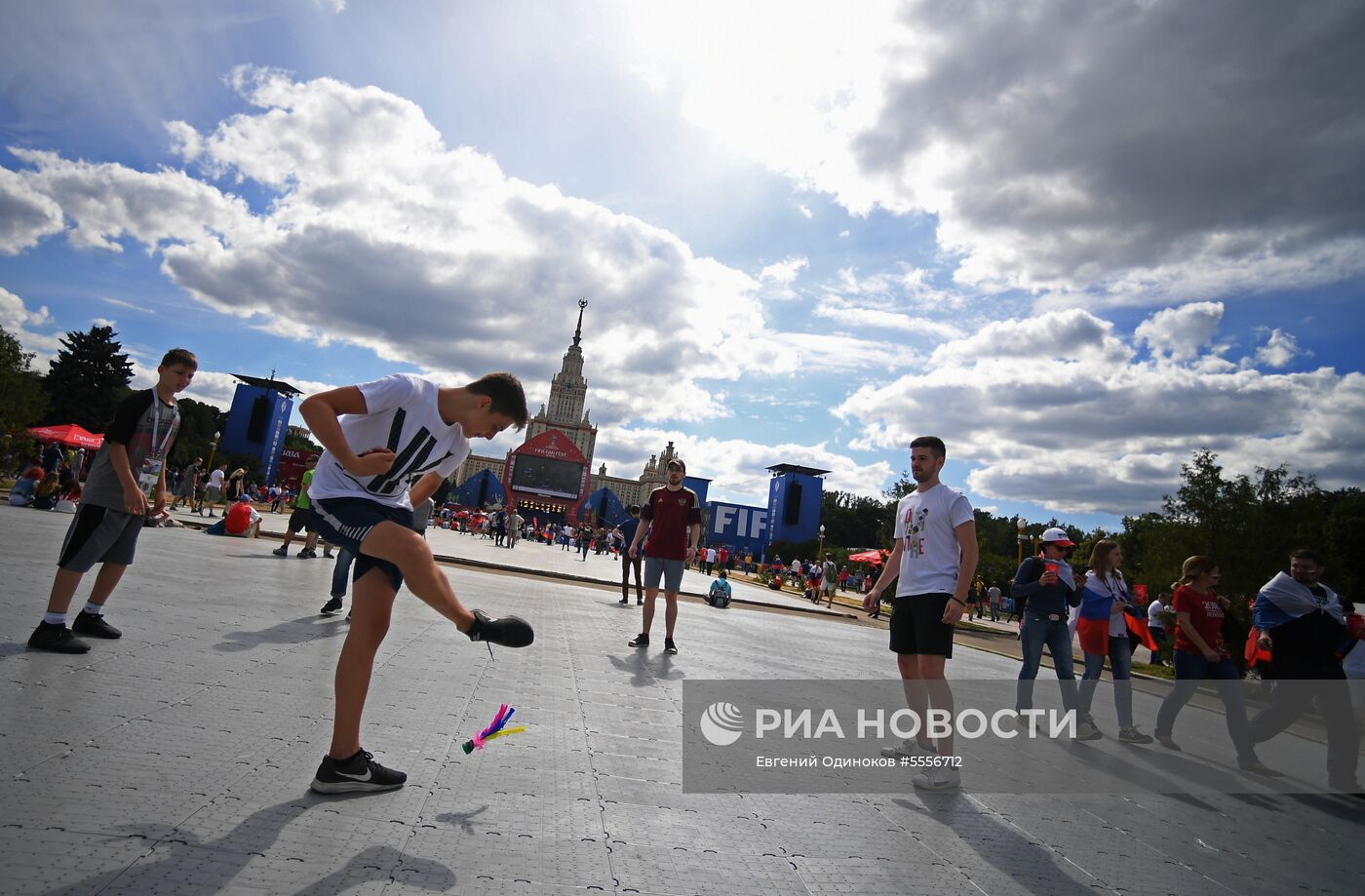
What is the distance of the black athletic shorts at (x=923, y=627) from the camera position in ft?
12.3

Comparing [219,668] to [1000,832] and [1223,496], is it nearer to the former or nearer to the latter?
[1000,832]

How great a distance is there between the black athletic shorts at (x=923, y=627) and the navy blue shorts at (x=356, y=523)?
252cm

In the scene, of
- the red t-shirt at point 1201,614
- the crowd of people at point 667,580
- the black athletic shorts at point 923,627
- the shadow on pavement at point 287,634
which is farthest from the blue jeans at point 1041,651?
the shadow on pavement at point 287,634

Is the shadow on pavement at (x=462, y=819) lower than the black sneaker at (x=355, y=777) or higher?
lower

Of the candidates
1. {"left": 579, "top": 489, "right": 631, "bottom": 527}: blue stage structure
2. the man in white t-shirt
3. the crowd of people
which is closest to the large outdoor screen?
{"left": 579, "top": 489, "right": 631, "bottom": 527}: blue stage structure

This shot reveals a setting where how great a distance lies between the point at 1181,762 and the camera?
4.80 metres

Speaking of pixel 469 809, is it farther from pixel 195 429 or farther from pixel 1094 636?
pixel 195 429

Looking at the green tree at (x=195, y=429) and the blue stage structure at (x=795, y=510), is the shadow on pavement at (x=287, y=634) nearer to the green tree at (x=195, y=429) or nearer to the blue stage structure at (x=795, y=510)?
the blue stage structure at (x=795, y=510)

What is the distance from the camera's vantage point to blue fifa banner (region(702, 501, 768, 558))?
6344 centimetres

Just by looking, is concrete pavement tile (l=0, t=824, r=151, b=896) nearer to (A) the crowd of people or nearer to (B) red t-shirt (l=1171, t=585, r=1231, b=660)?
(A) the crowd of people

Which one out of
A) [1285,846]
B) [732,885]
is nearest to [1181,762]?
→ [1285,846]

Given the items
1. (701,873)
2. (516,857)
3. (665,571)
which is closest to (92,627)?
(516,857)

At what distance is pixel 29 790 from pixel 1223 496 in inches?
830

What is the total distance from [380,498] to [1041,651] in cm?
517
